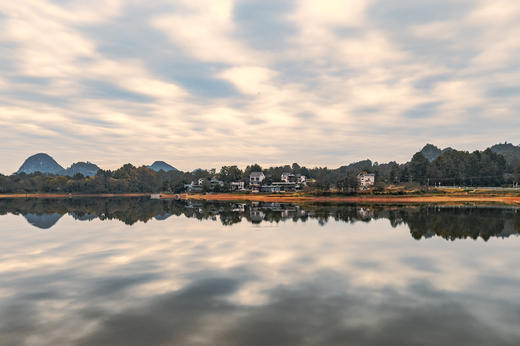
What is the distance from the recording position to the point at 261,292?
54.5 feet

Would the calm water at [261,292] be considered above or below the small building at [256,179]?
below

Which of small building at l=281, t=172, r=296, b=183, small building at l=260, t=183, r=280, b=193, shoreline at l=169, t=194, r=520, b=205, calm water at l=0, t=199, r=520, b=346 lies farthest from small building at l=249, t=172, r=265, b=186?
calm water at l=0, t=199, r=520, b=346

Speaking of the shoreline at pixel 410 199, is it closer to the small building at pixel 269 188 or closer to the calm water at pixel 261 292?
the small building at pixel 269 188

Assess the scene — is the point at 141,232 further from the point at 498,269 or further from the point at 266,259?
the point at 498,269

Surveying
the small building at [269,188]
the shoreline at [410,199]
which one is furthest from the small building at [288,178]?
the shoreline at [410,199]

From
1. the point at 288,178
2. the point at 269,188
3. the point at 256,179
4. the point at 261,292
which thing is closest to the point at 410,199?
the point at 269,188

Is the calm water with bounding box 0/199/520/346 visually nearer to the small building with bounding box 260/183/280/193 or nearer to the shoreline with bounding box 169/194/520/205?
the shoreline with bounding box 169/194/520/205

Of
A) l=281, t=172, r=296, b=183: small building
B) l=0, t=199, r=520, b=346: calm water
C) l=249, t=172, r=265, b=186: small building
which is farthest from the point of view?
l=281, t=172, r=296, b=183: small building

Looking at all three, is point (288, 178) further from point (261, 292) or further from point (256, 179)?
point (261, 292)

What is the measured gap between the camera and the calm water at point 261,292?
39.4 ft

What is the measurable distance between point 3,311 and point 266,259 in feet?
51.5

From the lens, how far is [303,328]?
12.4m

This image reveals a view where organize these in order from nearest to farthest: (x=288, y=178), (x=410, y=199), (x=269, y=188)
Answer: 1. (x=410, y=199)
2. (x=269, y=188)
3. (x=288, y=178)

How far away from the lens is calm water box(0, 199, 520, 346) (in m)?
12.0
